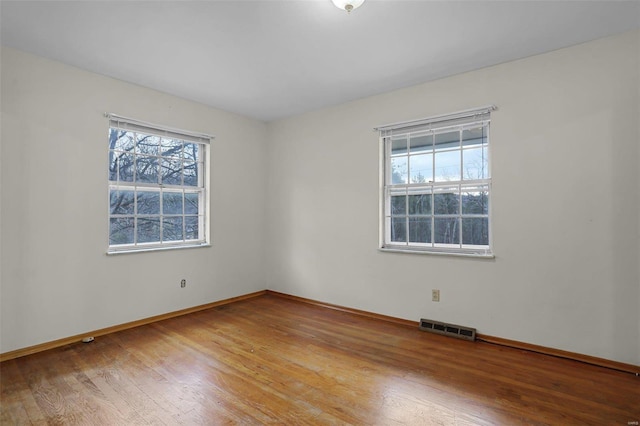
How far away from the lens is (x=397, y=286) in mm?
3547

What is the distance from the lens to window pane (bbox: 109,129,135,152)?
334cm

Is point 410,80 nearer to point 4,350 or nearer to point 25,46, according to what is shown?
point 25,46

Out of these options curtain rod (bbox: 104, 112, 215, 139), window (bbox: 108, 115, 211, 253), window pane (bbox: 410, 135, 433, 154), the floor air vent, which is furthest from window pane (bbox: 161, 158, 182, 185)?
the floor air vent

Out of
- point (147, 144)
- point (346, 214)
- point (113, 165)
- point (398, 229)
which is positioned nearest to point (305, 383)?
point (398, 229)

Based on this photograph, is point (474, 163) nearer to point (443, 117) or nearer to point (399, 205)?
point (443, 117)

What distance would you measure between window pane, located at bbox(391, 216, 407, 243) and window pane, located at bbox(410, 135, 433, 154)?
0.78 metres

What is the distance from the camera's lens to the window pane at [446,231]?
3305 millimetres

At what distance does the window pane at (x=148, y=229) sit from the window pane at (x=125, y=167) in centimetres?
46

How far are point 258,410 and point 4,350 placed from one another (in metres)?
2.31

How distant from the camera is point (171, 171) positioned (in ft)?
12.6

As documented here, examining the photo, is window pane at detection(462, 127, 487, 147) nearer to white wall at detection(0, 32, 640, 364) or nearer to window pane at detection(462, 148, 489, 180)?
window pane at detection(462, 148, 489, 180)

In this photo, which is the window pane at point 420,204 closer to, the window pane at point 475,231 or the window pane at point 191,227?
the window pane at point 475,231

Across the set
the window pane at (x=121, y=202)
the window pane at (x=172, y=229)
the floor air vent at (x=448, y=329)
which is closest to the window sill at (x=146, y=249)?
the window pane at (x=172, y=229)

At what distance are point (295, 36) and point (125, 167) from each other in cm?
232
